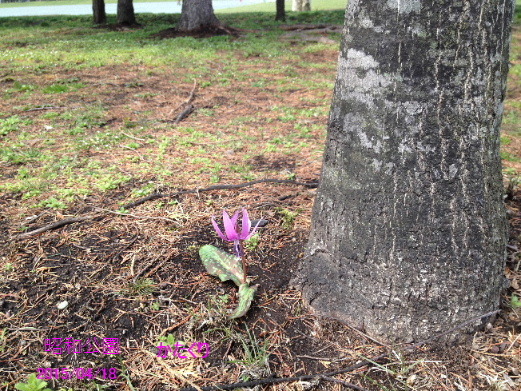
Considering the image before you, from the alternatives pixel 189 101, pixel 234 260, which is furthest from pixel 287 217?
pixel 189 101

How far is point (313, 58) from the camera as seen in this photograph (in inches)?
339

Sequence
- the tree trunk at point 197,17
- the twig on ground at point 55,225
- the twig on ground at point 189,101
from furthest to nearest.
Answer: the tree trunk at point 197,17, the twig on ground at point 189,101, the twig on ground at point 55,225

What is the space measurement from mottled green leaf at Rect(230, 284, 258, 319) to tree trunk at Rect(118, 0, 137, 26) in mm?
13994

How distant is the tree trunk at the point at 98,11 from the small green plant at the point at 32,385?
15.7m

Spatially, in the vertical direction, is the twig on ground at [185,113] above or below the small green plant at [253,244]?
above

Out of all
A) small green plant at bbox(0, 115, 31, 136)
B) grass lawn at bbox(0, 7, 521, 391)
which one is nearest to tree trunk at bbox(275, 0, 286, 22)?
grass lawn at bbox(0, 7, 521, 391)

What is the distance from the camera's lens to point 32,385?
1.69 m

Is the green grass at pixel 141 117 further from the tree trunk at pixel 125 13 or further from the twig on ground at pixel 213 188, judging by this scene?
the tree trunk at pixel 125 13

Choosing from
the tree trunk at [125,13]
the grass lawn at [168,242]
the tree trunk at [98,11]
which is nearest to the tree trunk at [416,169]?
the grass lawn at [168,242]

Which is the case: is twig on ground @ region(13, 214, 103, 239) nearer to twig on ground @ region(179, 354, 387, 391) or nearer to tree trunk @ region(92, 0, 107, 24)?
twig on ground @ region(179, 354, 387, 391)

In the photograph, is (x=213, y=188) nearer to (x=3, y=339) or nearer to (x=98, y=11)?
(x=3, y=339)

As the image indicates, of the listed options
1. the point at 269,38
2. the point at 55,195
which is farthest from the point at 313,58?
the point at 55,195

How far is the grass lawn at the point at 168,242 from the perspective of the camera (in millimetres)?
1836

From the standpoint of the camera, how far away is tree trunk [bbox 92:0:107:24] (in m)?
15.1
